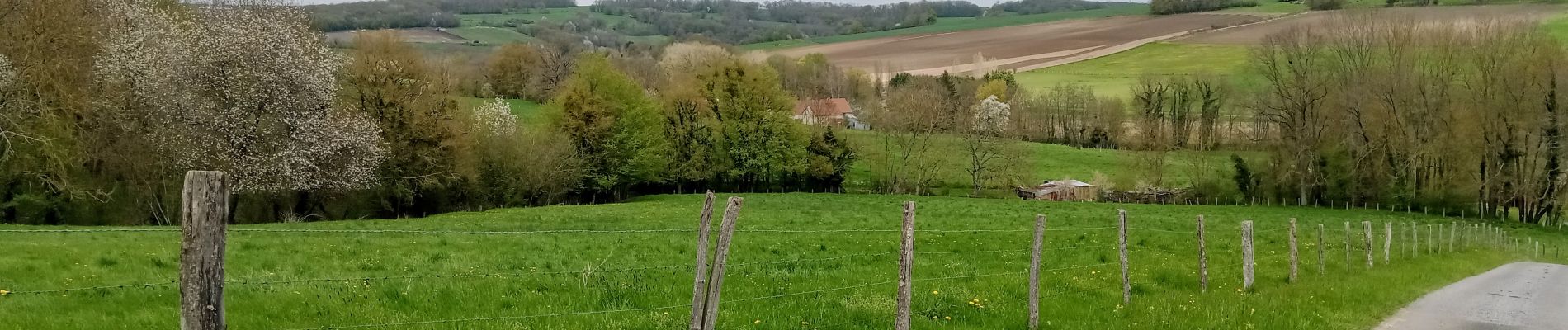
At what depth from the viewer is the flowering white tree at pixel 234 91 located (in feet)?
96.2

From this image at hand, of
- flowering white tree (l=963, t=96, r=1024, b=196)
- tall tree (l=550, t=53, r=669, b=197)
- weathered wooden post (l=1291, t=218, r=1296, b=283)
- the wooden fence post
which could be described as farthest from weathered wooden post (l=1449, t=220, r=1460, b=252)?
tall tree (l=550, t=53, r=669, b=197)

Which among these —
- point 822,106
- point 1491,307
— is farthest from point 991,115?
point 1491,307

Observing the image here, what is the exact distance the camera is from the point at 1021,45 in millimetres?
141250

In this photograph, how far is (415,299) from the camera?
31.2ft

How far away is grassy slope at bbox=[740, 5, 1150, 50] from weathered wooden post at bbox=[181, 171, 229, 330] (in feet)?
521

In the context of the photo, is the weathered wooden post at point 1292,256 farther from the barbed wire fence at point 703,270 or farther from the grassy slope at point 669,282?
the grassy slope at point 669,282

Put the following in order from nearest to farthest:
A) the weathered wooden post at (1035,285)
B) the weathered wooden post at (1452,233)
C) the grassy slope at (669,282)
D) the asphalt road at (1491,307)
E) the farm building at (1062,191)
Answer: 1. the grassy slope at (669,282)
2. the weathered wooden post at (1035,285)
3. the asphalt road at (1491,307)
4. the weathered wooden post at (1452,233)
5. the farm building at (1062,191)

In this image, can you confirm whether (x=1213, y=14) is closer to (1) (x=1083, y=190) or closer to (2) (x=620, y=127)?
(1) (x=1083, y=190)

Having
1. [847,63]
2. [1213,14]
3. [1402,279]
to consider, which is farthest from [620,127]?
[1213,14]

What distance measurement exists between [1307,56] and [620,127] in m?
50.2

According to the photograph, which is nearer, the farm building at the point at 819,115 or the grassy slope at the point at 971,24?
the farm building at the point at 819,115

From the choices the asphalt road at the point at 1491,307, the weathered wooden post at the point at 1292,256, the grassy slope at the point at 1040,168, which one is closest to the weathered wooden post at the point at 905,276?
the asphalt road at the point at 1491,307

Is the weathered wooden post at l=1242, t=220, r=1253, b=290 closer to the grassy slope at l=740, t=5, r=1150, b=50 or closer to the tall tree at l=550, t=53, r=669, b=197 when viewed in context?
the tall tree at l=550, t=53, r=669, b=197

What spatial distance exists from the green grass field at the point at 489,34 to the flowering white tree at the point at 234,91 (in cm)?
13150
